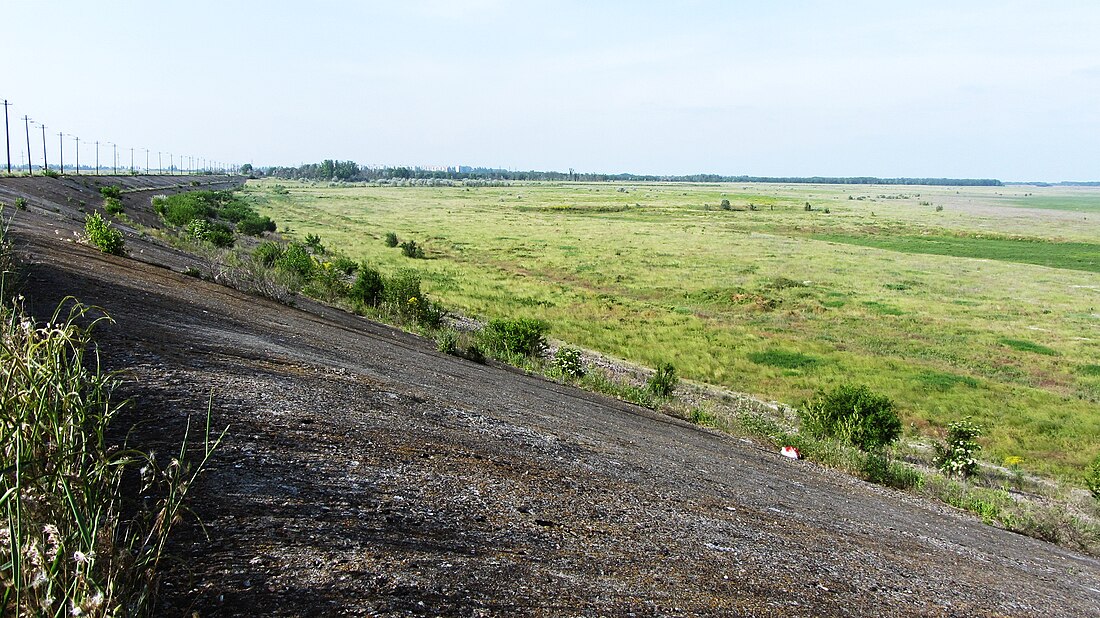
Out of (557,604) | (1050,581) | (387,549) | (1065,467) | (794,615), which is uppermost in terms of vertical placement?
(387,549)

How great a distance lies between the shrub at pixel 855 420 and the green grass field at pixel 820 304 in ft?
12.5

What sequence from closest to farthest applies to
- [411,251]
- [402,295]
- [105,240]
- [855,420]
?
[855,420]
[105,240]
[402,295]
[411,251]

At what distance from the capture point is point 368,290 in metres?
25.8

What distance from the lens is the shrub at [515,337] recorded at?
2034cm

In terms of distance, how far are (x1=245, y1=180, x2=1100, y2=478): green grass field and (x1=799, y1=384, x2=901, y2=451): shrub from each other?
3.81m

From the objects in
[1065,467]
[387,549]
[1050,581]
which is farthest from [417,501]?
[1065,467]

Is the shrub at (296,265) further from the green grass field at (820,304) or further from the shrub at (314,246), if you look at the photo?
the shrub at (314,246)

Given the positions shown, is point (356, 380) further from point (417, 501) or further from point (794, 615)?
point (794, 615)

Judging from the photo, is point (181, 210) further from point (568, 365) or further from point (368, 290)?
point (568, 365)

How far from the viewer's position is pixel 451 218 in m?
95.9

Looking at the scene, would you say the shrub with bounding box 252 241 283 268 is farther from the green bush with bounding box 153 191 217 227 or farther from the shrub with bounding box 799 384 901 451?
the shrub with bounding box 799 384 901 451

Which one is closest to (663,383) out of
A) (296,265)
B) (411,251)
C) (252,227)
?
(296,265)

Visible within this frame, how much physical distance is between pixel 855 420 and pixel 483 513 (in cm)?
1306

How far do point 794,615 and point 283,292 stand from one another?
15.1 m
